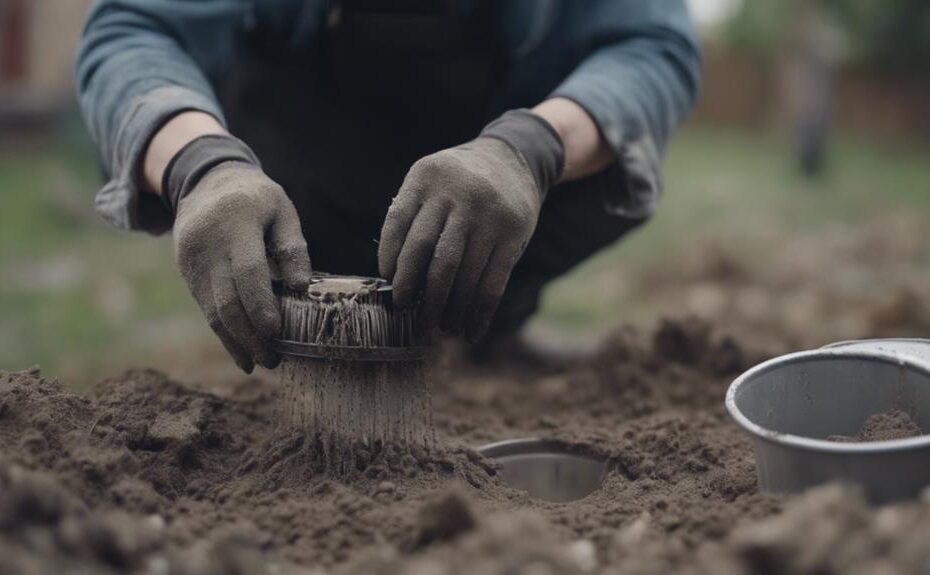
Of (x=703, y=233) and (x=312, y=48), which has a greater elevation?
(x=312, y=48)

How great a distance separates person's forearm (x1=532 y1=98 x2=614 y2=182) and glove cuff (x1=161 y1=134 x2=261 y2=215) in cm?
64

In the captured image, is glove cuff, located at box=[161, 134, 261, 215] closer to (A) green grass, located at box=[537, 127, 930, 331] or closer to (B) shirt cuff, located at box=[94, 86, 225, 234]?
(B) shirt cuff, located at box=[94, 86, 225, 234]

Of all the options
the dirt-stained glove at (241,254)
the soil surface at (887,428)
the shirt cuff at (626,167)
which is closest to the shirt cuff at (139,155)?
the dirt-stained glove at (241,254)

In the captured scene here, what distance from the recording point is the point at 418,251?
1804 mm

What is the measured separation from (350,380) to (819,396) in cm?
81

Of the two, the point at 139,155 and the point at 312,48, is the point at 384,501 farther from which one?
the point at 312,48

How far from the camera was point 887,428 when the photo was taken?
5.54ft

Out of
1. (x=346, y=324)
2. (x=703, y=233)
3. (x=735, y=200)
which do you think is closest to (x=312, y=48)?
(x=346, y=324)

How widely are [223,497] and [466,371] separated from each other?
1.54m

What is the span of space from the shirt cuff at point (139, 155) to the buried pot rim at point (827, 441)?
1.23m

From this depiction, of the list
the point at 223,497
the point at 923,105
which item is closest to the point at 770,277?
the point at 223,497

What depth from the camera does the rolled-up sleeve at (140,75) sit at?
2.22 metres

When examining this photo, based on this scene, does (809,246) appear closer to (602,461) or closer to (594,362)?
(594,362)

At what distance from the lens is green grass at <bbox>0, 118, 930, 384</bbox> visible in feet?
13.1
